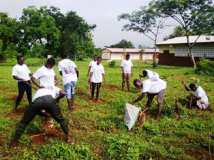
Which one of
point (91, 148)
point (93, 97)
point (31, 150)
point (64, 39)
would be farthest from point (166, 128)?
point (64, 39)

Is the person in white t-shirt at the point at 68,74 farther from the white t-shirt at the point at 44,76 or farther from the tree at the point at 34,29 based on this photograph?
the tree at the point at 34,29

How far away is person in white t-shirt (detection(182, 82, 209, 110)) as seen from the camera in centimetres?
1180

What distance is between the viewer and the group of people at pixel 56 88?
24.0 feet

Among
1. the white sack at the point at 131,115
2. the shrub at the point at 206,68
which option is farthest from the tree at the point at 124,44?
the white sack at the point at 131,115

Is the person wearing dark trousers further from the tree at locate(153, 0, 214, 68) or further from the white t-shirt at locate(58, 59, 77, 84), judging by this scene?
Answer: the tree at locate(153, 0, 214, 68)

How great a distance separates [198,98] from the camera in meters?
11.8

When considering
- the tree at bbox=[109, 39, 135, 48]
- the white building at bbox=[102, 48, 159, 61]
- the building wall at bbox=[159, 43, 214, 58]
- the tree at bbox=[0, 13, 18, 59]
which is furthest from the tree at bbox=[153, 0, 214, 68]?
the tree at bbox=[109, 39, 135, 48]

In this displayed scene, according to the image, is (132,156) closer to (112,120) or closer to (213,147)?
(213,147)

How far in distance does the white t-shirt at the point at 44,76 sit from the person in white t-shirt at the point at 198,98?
16.6 feet

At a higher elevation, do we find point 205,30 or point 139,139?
point 205,30

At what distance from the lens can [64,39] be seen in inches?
2160

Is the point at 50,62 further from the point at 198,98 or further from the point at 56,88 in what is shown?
the point at 198,98

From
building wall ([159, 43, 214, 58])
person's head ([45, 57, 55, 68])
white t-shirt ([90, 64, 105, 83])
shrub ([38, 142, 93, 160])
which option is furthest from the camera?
building wall ([159, 43, 214, 58])

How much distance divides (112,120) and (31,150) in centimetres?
298
